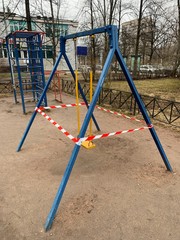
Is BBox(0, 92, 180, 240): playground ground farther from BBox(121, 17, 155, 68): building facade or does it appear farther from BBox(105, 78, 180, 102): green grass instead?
BBox(121, 17, 155, 68): building facade

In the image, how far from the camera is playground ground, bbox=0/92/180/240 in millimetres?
2109

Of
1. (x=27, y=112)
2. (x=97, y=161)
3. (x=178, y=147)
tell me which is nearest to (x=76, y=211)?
(x=97, y=161)

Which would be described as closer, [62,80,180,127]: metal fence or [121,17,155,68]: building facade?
[62,80,180,127]: metal fence

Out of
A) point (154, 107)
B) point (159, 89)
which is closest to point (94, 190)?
point (154, 107)

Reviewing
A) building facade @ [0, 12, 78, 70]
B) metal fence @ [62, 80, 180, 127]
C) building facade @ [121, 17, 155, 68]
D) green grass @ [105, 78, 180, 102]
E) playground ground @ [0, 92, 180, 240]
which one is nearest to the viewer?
playground ground @ [0, 92, 180, 240]

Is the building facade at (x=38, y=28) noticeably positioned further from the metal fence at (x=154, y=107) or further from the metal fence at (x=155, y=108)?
the metal fence at (x=155, y=108)

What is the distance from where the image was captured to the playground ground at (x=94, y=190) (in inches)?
83.0

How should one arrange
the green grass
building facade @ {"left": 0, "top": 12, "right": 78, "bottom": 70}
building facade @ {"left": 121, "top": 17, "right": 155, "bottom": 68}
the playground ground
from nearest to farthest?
the playground ground
the green grass
building facade @ {"left": 0, "top": 12, "right": 78, "bottom": 70}
building facade @ {"left": 121, "top": 17, "right": 155, "bottom": 68}

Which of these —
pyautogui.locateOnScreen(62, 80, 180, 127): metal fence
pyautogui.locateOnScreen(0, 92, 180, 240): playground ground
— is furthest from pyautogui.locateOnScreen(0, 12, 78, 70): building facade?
pyautogui.locateOnScreen(0, 92, 180, 240): playground ground

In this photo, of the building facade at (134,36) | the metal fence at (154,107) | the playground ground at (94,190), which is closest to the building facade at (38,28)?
→ the building facade at (134,36)

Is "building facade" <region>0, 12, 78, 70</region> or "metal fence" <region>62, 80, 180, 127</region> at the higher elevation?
"building facade" <region>0, 12, 78, 70</region>

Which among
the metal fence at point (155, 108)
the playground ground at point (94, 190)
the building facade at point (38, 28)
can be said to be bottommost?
the playground ground at point (94, 190)

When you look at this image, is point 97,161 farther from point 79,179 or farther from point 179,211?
point 179,211

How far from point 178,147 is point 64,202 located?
9.58 feet
